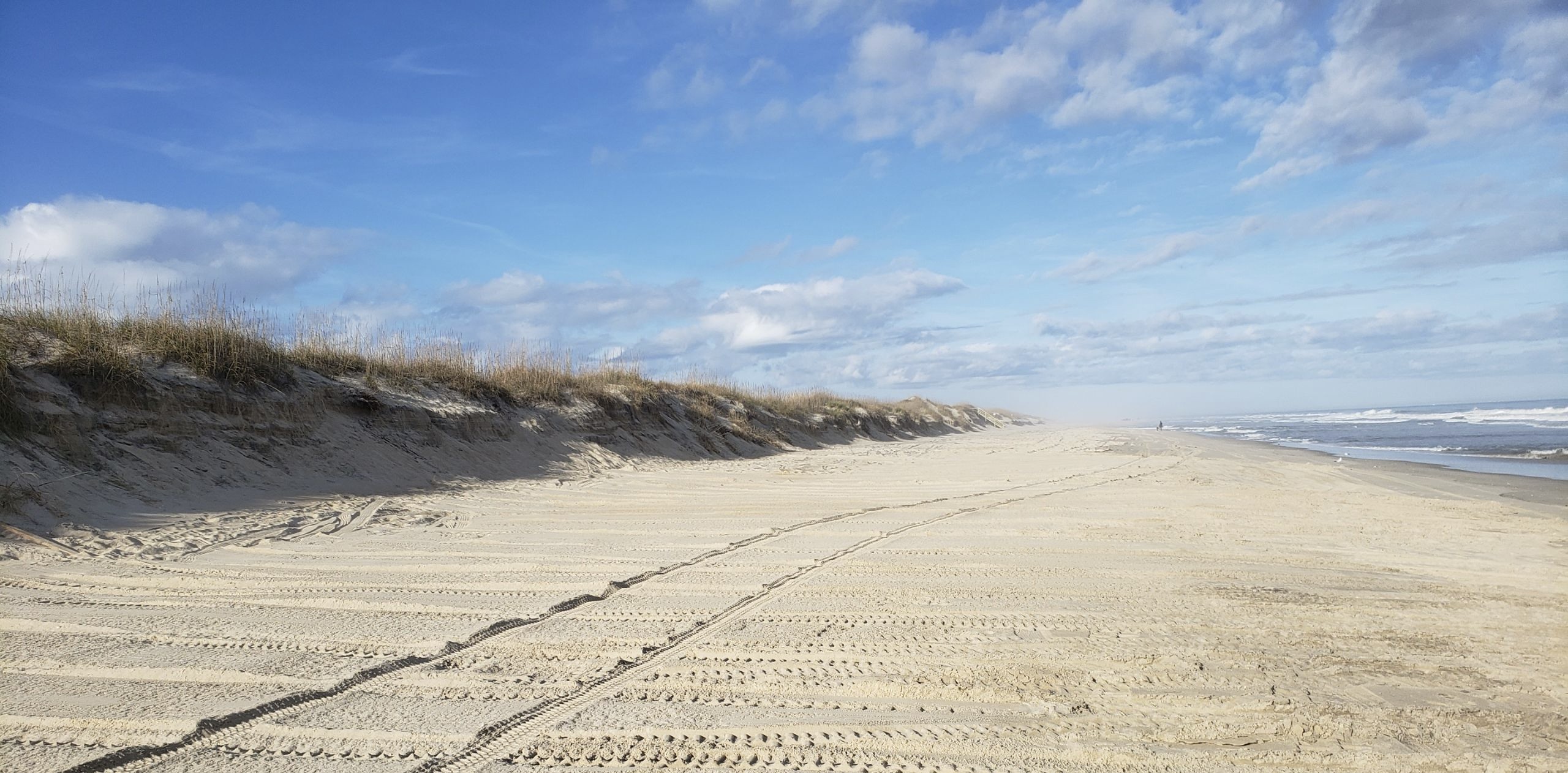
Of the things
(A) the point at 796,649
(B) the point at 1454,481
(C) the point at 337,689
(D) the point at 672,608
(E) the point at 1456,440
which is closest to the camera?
(C) the point at 337,689

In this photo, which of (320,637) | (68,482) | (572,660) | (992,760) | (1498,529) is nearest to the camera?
(992,760)

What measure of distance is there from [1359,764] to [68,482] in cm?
901

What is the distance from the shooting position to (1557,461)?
14.9 metres

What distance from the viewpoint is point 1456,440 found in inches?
885

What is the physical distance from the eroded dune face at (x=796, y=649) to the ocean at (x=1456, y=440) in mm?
10455

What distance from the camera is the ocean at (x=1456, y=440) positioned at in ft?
50.0

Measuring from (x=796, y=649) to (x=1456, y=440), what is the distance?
2663cm

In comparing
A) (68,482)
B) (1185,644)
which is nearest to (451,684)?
(1185,644)

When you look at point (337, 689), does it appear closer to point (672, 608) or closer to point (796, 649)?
point (672, 608)

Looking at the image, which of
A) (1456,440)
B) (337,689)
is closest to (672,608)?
(337,689)

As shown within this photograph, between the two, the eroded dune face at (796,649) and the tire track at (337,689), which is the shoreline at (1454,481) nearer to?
the eroded dune face at (796,649)

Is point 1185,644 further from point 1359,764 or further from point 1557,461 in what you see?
point 1557,461

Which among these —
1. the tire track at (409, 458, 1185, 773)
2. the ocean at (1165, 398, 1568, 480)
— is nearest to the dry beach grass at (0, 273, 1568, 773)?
the tire track at (409, 458, 1185, 773)

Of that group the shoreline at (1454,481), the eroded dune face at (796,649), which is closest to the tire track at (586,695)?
the eroded dune face at (796,649)
